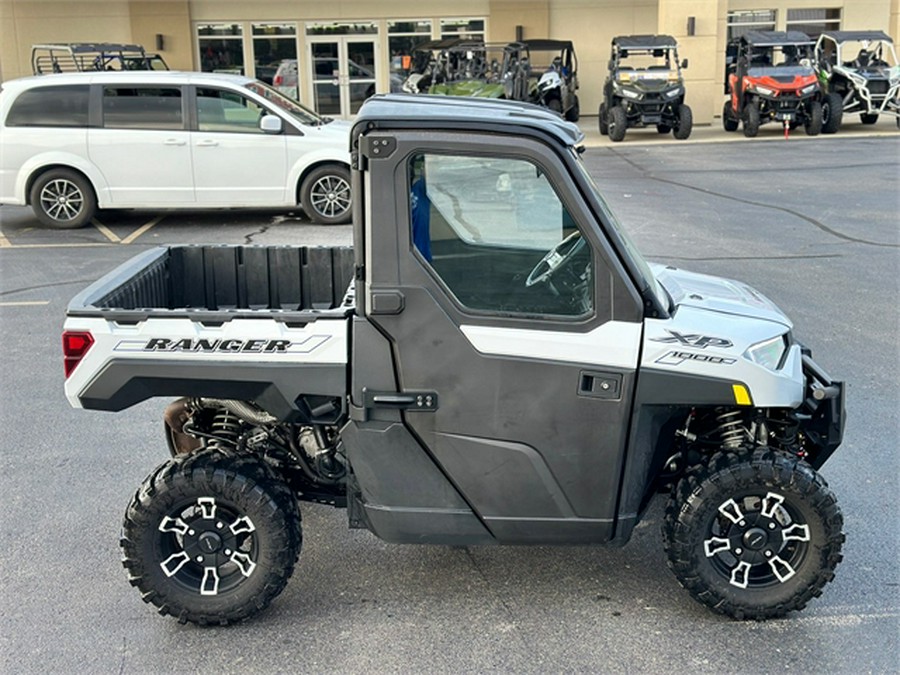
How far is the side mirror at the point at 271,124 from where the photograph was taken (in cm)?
1285

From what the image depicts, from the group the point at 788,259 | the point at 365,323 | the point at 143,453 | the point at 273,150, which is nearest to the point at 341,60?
the point at 273,150

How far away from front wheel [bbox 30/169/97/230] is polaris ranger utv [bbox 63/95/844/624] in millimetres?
9664

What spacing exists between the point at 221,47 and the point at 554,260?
2873 cm

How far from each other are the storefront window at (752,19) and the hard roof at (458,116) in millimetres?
29016

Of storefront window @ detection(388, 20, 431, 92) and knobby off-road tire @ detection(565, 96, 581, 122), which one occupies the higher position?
storefront window @ detection(388, 20, 431, 92)

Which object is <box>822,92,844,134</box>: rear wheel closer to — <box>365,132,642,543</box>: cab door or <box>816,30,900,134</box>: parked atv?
<box>816,30,900,134</box>: parked atv

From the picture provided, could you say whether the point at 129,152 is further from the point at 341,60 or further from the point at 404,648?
the point at 341,60

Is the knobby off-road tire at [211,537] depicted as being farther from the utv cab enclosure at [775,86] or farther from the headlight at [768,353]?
the utv cab enclosure at [775,86]

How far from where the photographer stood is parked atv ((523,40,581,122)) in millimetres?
25641

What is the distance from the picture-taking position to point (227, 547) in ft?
13.4

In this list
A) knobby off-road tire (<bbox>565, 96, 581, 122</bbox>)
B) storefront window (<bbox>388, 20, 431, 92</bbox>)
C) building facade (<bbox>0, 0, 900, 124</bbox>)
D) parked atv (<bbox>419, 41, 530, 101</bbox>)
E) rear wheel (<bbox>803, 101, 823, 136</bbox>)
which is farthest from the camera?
storefront window (<bbox>388, 20, 431, 92</bbox>)

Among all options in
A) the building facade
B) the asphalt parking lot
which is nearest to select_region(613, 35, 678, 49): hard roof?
the building facade

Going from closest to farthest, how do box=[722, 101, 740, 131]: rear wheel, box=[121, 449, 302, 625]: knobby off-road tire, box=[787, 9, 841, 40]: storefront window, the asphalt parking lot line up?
the asphalt parking lot
box=[121, 449, 302, 625]: knobby off-road tire
box=[722, 101, 740, 131]: rear wheel
box=[787, 9, 841, 40]: storefront window

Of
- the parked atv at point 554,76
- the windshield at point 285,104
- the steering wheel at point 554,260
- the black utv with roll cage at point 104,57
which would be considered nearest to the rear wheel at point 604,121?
the parked atv at point 554,76
